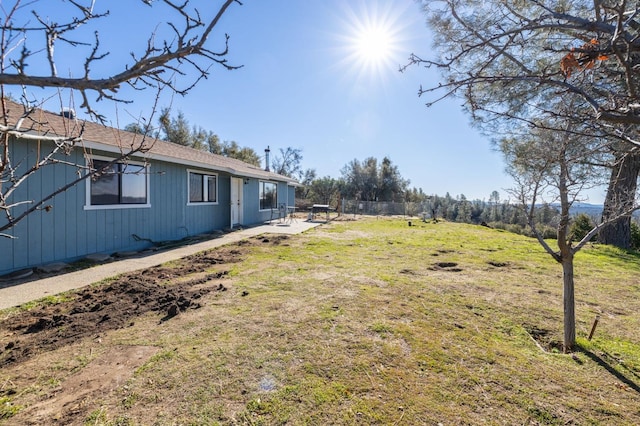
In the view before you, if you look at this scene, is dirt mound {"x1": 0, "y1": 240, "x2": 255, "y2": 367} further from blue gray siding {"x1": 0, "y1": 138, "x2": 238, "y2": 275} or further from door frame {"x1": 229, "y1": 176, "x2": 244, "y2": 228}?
door frame {"x1": 229, "y1": 176, "x2": 244, "y2": 228}

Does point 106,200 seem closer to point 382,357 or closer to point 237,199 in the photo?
point 237,199

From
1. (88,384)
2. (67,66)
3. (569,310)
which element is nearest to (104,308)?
(88,384)

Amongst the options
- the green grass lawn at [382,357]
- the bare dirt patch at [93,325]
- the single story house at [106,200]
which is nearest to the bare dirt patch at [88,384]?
the bare dirt patch at [93,325]

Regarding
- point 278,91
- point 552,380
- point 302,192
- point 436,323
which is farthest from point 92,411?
point 302,192

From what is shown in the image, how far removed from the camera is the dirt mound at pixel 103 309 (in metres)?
2.75

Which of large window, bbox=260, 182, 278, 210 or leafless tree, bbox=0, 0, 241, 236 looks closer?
leafless tree, bbox=0, 0, 241, 236

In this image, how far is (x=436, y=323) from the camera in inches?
127

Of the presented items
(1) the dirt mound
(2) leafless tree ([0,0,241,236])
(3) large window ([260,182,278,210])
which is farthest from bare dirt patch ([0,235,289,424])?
(3) large window ([260,182,278,210])

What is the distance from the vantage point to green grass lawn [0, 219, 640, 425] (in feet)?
6.25

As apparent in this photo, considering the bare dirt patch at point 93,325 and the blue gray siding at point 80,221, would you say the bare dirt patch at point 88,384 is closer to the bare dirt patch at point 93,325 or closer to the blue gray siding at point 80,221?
the bare dirt patch at point 93,325

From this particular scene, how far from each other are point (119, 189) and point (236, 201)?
17.4 ft

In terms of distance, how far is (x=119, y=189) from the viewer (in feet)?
21.9

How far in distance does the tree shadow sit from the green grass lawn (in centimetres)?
1

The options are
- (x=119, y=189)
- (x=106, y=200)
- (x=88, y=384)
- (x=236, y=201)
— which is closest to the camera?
(x=88, y=384)
